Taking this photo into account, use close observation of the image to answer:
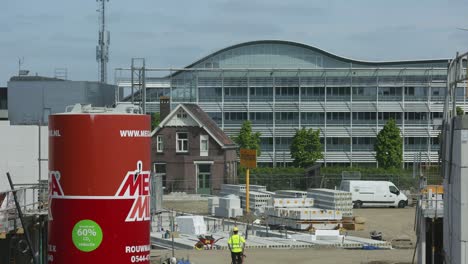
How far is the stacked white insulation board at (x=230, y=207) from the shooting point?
56.0 meters

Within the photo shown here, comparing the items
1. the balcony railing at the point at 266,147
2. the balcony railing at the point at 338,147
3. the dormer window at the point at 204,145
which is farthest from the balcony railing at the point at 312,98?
the dormer window at the point at 204,145

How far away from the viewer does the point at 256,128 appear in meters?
103

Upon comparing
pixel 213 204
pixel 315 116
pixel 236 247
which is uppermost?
pixel 315 116

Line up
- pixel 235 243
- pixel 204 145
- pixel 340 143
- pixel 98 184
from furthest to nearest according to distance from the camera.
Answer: pixel 340 143
pixel 204 145
pixel 235 243
pixel 98 184

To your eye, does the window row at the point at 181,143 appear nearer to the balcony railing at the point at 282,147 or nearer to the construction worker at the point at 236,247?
the balcony railing at the point at 282,147

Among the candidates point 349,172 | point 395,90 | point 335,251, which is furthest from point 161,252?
point 395,90

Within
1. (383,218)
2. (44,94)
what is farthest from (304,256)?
(44,94)

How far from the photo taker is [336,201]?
53031 mm

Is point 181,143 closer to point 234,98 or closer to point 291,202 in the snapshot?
point 234,98

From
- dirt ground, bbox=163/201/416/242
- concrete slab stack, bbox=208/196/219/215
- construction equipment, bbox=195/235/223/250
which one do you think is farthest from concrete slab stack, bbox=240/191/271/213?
construction equipment, bbox=195/235/223/250

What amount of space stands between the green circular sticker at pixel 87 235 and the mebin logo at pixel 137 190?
0.54m

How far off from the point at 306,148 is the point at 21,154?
54468 millimetres

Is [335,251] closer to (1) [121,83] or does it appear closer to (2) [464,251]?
(2) [464,251]

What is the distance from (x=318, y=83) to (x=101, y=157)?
8772 centimetres
